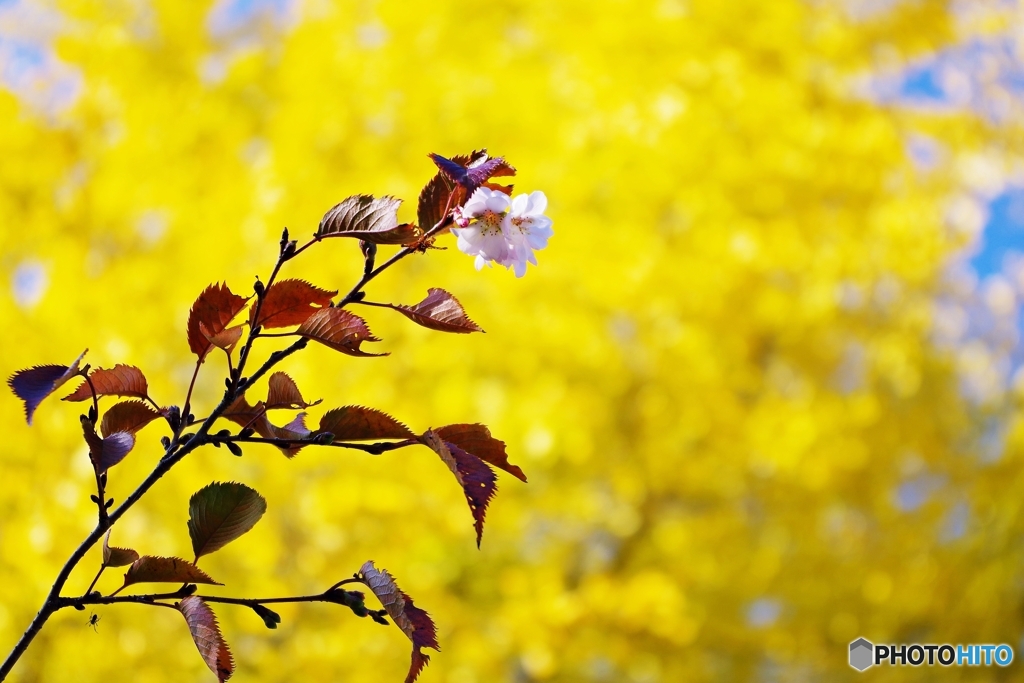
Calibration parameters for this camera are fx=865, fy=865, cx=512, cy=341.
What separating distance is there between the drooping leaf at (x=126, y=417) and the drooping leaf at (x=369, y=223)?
151 mm

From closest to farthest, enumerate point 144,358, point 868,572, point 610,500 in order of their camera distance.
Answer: point 144,358, point 868,572, point 610,500

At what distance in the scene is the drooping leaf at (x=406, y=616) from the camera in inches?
15.3

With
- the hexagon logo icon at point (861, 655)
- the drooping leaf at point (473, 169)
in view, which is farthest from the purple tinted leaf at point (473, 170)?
the hexagon logo icon at point (861, 655)

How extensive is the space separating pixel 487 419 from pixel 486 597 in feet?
1.38

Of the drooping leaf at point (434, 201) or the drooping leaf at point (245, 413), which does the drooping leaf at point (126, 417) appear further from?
the drooping leaf at point (434, 201)

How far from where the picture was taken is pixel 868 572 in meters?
1.76

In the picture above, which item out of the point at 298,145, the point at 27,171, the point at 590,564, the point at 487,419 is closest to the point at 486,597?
the point at 590,564

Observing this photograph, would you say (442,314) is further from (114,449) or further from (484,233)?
(114,449)

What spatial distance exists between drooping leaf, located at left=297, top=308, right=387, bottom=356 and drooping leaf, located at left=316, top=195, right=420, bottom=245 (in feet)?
0.13

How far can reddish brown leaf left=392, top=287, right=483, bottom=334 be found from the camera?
431 mm

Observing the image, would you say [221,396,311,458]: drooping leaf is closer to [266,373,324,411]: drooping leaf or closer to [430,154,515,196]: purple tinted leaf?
[266,373,324,411]: drooping leaf

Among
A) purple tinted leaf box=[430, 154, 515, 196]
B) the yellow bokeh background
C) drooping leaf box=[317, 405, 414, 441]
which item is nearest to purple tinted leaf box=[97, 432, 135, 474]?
drooping leaf box=[317, 405, 414, 441]

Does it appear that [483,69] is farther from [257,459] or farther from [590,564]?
[590,564]

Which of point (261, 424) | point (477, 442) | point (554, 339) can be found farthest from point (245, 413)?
point (554, 339)
